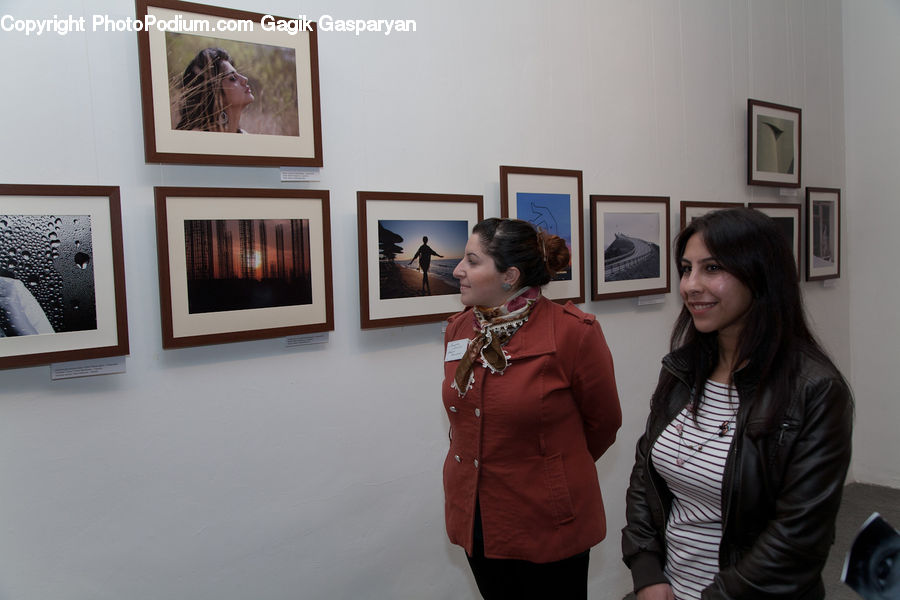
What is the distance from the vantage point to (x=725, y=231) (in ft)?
5.46

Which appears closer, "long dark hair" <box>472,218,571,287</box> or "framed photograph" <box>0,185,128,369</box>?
"framed photograph" <box>0,185,128,369</box>

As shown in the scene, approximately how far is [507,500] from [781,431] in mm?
949

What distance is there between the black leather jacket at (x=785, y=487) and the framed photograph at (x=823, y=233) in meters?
3.92

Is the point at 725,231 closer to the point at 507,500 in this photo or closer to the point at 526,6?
the point at 507,500

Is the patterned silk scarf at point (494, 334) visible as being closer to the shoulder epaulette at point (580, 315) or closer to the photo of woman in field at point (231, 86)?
the shoulder epaulette at point (580, 315)

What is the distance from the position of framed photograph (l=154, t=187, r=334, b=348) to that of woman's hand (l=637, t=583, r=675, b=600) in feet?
5.29

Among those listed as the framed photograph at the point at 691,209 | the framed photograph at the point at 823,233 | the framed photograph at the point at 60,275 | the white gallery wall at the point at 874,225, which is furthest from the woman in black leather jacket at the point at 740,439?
the white gallery wall at the point at 874,225

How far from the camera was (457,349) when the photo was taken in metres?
2.32

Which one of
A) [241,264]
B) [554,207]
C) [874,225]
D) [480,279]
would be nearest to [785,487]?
[480,279]

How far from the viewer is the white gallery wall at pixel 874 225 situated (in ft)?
16.4

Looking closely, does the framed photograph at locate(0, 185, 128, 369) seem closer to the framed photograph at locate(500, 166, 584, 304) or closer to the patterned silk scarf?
the patterned silk scarf

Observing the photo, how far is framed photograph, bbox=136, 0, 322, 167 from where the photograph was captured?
2307 millimetres

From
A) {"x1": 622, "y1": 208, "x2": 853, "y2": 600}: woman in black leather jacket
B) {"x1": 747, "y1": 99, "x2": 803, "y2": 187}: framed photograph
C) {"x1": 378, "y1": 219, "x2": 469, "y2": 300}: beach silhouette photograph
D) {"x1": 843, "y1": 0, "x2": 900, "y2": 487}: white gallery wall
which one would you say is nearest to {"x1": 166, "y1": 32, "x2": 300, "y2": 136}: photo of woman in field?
{"x1": 378, "y1": 219, "x2": 469, "y2": 300}: beach silhouette photograph

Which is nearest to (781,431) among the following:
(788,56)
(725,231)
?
(725,231)
